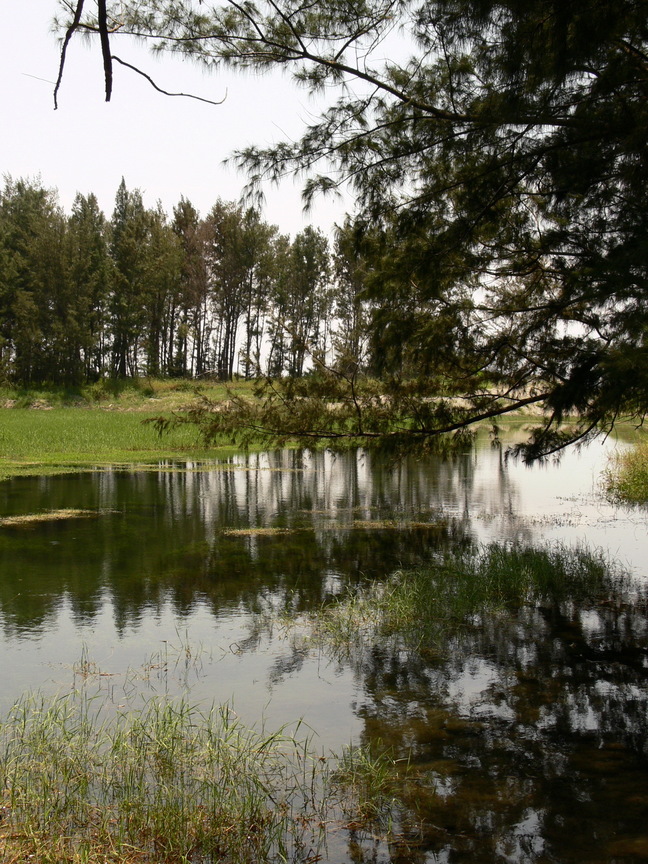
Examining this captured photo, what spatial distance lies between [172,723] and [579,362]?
15.0 feet

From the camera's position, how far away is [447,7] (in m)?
5.68

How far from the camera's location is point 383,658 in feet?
20.5

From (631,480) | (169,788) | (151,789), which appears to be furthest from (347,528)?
(169,788)

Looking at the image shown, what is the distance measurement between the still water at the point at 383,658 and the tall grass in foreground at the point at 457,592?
1.00 feet

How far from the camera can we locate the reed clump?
11.5 feet

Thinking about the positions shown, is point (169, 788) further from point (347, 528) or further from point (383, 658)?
point (347, 528)

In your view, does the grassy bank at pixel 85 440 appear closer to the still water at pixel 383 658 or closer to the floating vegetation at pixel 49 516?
the floating vegetation at pixel 49 516

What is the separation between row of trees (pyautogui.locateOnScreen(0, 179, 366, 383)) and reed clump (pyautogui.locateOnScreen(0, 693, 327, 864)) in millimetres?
39629

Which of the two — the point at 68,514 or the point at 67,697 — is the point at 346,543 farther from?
the point at 67,697

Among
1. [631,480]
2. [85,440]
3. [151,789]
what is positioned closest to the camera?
[151,789]

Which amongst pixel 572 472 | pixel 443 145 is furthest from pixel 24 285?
pixel 443 145

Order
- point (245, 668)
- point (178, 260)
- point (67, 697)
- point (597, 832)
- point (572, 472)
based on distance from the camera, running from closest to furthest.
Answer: point (597, 832) < point (67, 697) < point (245, 668) < point (572, 472) < point (178, 260)

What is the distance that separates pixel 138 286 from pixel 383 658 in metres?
45.5

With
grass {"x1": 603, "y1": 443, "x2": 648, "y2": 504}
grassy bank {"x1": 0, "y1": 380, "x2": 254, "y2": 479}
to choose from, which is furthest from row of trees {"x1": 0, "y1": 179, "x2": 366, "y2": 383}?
grass {"x1": 603, "y1": 443, "x2": 648, "y2": 504}
